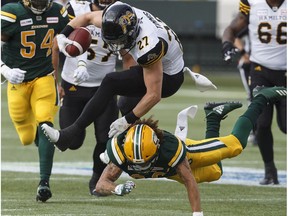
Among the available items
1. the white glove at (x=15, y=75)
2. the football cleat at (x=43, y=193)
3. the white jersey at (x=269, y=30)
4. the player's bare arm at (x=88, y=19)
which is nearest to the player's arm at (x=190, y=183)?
the player's bare arm at (x=88, y=19)

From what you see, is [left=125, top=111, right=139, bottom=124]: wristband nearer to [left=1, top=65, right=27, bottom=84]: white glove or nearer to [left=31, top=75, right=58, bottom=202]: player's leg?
[left=31, top=75, right=58, bottom=202]: player's leg

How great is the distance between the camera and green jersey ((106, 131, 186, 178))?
24.3 feet

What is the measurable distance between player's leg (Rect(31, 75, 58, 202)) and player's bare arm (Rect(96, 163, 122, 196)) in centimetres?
136

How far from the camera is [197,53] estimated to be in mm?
34344

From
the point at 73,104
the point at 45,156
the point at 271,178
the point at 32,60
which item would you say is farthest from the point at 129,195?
the point at 271,178

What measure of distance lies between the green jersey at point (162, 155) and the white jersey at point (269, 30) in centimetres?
290

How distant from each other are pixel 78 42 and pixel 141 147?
128 cm

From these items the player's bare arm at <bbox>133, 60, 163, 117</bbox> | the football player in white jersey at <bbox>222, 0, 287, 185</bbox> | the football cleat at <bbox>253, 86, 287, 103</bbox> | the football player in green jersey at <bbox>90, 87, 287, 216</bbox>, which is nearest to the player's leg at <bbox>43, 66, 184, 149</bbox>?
the player's bare arm at <bbox>133, 60, 163, 117</bbox>

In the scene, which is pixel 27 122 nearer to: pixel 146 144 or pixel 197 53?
pixel 146 144

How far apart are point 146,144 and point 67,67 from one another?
255 centimetres

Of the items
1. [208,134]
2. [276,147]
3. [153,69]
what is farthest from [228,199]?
[276,147]

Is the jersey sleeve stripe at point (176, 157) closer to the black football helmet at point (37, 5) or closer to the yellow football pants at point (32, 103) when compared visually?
the yellow football pants at point (32, 103)

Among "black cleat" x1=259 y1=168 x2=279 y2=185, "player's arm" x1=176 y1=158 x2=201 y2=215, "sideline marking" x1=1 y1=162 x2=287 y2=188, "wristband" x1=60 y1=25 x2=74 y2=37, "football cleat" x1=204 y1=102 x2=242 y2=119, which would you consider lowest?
"sideline marking" x1=1 y1=162 x2=287 y2=188

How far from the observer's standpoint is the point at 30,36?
9.16 m
